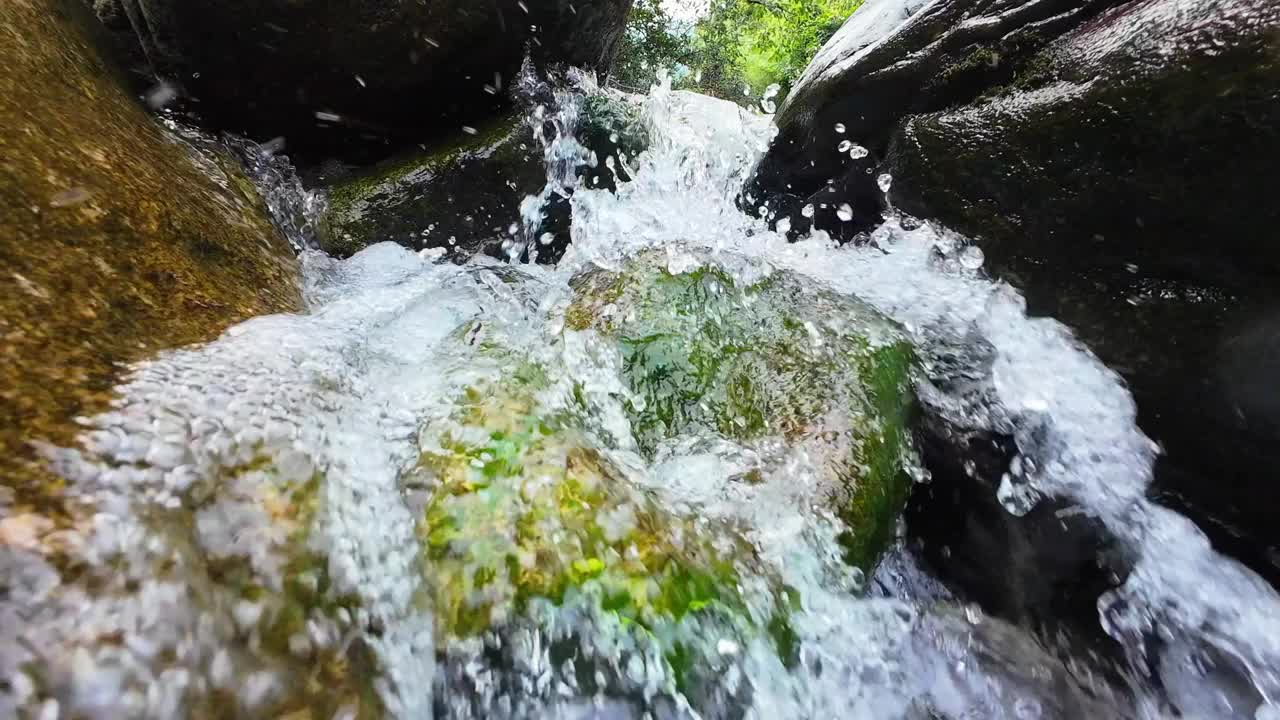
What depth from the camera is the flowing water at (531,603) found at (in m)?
1.22

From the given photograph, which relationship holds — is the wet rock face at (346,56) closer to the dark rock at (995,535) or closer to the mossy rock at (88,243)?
the mossy rock at (88,243)

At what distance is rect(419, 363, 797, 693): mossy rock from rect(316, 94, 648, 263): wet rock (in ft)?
8.59

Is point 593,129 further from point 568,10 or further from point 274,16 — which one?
point 274,16

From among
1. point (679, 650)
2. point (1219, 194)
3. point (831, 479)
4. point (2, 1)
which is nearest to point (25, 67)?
point (2, 1)

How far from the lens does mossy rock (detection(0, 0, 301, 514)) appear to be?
4.77 feet

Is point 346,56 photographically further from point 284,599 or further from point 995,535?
point 995,535

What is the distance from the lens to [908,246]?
3738 mm

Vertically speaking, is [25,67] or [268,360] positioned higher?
[25,67]

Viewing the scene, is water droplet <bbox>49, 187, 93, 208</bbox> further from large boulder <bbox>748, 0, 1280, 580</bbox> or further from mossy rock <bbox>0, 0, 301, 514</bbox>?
large boulder <bbox>748, 0, 1280, 580</bbox>

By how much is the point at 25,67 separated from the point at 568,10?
3.26 metres

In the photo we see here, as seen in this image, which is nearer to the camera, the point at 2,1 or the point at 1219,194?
the point at 1219,194

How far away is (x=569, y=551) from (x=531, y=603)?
164 millimetres

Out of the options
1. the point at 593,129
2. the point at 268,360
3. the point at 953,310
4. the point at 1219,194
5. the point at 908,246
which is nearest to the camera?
the point at 268,360

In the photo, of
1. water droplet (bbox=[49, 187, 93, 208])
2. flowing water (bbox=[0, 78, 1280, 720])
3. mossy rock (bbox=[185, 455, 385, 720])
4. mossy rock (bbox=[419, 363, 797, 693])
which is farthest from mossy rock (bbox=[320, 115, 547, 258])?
mossy rock (bbox=[185, 455, 385, 720])
